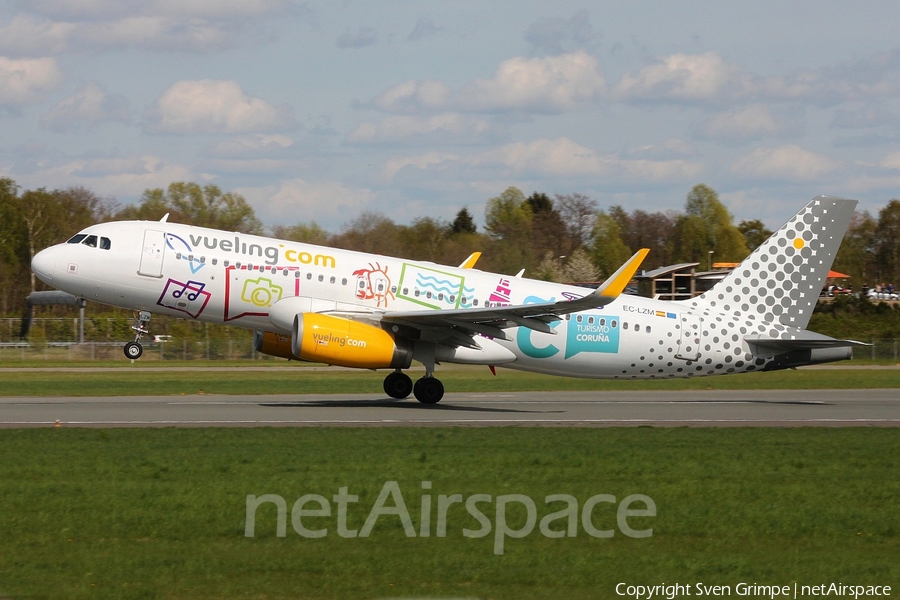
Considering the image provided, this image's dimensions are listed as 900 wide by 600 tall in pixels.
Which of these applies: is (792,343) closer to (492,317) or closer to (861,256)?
(492,317)

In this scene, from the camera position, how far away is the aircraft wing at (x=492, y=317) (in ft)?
75.6

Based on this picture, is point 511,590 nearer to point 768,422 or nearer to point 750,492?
point 750,492

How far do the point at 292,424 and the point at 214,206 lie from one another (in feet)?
267

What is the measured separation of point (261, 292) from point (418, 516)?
49.2 feet

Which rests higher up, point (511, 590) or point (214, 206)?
point (214, 206)

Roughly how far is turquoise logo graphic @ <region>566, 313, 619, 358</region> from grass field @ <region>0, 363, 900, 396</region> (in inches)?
273

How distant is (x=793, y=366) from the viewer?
2909cm

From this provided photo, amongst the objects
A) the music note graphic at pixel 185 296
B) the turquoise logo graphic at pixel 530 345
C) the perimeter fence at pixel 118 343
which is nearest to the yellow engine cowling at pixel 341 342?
the music note graphic at pixel 185 296

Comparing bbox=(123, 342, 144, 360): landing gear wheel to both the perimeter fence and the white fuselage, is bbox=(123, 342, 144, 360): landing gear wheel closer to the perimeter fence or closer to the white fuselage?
the white fuselage

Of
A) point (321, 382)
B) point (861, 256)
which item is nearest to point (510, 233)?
point (861, 256)

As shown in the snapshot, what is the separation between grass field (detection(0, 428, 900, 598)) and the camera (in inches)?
351

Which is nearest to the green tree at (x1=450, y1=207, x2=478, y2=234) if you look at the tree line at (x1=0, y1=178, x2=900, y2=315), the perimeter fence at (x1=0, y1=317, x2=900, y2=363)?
the tree line at (x1=0, y1=178, x2=900, y2=315)

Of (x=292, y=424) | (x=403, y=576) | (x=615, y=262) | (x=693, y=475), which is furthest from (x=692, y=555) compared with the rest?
(x=615, y=262)

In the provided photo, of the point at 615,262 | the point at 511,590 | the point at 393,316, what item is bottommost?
the point at 511,590
